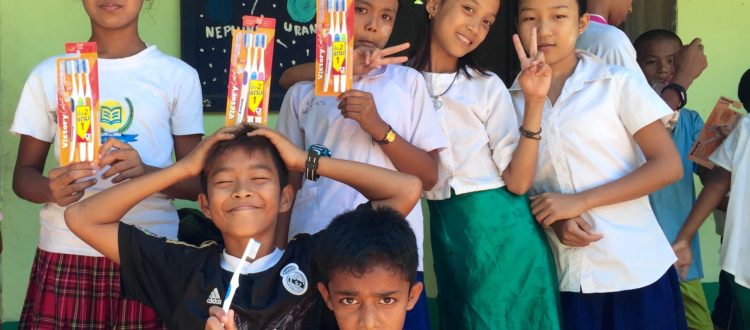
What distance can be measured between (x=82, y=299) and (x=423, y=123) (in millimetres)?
1097

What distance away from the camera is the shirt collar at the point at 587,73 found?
9.34ft

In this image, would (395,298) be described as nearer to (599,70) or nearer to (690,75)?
(599,70)

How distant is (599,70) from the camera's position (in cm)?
286

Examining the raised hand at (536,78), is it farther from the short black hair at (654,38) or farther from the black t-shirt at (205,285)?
the short black hair at (654,38)

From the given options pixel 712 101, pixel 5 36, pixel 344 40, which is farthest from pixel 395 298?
pixel 712 101

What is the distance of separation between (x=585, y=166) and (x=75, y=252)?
1541 millimetres

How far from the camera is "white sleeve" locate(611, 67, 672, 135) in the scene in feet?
9.13

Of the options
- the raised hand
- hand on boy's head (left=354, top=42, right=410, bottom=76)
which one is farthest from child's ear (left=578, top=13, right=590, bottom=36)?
hand on boy's head (left=354, top=42, right=410, bottom=76)

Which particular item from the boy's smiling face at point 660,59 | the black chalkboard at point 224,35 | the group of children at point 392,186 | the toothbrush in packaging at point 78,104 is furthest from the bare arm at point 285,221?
the boy's smiling face at point 660,59

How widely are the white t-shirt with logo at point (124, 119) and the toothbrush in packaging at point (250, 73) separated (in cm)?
37

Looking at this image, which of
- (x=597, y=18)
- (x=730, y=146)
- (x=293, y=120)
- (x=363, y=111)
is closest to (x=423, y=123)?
(x=363, y=111)

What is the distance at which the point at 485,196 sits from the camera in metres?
2.77

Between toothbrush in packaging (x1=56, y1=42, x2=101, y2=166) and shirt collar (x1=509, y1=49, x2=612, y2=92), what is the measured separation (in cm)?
141

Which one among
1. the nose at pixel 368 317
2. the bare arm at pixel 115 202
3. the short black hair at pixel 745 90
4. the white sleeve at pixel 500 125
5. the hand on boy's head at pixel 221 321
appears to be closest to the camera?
the hand on boy's head at pixel 221 321
